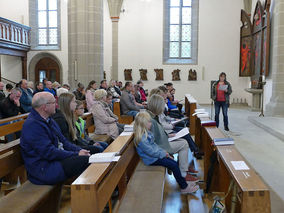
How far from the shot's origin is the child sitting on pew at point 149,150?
3.85m

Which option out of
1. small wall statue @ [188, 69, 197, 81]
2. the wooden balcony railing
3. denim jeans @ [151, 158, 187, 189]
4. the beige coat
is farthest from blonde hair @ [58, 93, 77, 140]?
small wall statue @ [188, 69, 197, 81]

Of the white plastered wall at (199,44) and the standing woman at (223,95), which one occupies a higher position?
the white plastered wall at (199,44)

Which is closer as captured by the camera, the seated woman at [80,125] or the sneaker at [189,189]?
the sneaker at [189,189]

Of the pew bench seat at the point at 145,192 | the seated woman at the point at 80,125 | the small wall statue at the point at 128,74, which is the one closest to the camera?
the pew bench seat at the point at 145,192

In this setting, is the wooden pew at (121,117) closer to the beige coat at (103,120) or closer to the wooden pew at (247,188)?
the beige coat at (103,120)

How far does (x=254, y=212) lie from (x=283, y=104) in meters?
8.97

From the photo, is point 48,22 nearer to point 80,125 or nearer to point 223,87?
point 223,87

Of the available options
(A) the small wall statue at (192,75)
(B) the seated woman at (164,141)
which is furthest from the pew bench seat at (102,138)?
(A) the small wall statue at (192,75)

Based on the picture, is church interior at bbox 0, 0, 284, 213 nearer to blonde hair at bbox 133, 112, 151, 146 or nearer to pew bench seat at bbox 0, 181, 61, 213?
pew bench seat at bbox 0, 181, 61, 213

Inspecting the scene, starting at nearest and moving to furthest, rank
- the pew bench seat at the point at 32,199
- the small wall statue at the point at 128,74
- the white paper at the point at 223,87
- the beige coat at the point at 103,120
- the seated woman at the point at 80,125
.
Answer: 1. the pew bench seat at the point at 32,199
2. the seated woman at the point at 80,125
3. the beige coat at the point at 103,120
4. the white paper at the point at 223,87
5. the small wall statue at the point at 128,74

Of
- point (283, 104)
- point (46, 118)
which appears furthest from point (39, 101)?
point (283, 104)

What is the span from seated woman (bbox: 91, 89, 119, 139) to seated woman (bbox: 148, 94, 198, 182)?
3.86 feet

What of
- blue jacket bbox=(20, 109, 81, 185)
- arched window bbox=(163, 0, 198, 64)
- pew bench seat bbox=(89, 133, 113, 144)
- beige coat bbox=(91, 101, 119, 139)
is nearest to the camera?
blue jacket bbox=(20, 109, 81, 185)

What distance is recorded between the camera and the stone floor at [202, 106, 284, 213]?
4.46m
